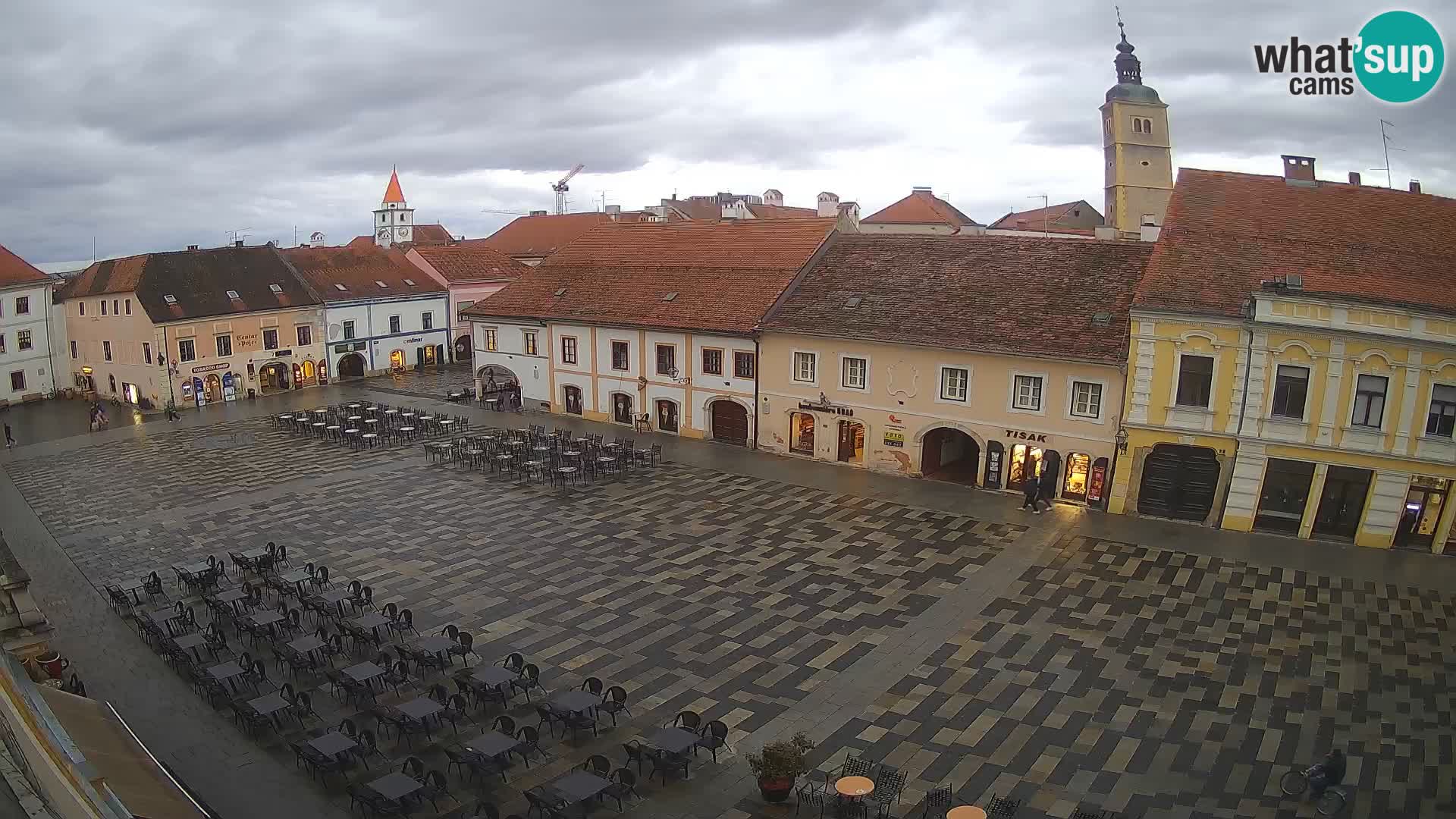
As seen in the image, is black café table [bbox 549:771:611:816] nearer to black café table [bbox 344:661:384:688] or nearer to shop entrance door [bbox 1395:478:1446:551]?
black café table [bbox 344:661:384:688]

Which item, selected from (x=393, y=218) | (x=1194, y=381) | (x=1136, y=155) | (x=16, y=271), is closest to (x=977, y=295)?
(x=1194, y=381)

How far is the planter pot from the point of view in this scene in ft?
46.0

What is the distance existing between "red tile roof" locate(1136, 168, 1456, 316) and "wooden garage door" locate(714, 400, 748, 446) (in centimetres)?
1595

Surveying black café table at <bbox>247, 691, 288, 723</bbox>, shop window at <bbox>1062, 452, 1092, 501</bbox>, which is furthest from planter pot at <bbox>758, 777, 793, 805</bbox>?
shop window at <bbox>1062, 452, 1092, 501</bbox>

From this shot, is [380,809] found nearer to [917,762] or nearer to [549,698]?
[549,698]

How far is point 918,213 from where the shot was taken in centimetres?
7162

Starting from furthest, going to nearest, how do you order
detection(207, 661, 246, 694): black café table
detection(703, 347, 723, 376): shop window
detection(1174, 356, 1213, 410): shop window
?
detection(703, 347, 723, 376): shop window → detection(1174, 356, 1213, 410): shop window → detection(207, 661, 246, 694): black café table

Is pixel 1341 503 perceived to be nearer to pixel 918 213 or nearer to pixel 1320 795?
pixel 1320 795

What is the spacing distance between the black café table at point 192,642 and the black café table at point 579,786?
9434 millimetres

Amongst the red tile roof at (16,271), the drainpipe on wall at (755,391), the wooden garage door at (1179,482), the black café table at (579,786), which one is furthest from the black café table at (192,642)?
the red tile roof at (16,271)

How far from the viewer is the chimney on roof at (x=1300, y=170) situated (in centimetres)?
2985

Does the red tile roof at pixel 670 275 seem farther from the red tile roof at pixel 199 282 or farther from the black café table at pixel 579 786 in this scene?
the black café table at pixel 579 786

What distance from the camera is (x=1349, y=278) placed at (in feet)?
81.7

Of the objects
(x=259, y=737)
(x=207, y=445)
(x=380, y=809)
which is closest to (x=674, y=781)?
(x=380, y=809)
